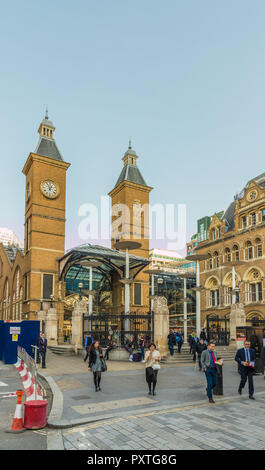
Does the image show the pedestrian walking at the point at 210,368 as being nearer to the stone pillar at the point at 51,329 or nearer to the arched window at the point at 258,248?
the stone pillar at the point at 51,329

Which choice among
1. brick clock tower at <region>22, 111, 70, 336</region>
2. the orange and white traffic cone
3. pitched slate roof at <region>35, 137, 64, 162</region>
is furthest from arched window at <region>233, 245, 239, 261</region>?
the orange and white traffic cone

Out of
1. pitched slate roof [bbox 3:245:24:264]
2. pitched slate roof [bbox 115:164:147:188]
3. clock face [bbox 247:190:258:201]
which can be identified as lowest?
pitched slate roof [bbox 3:245:24:264]

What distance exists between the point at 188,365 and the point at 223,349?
609cm

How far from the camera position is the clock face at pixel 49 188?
45.8m

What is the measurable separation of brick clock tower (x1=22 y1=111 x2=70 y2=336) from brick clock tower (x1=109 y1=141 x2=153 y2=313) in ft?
31.1

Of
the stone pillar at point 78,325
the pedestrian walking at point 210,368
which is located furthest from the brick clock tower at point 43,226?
the pedestrian walking at point 210,368

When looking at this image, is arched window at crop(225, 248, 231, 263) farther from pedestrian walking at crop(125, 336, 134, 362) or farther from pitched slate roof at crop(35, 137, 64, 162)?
pedestrian walking at crop(125, 336, 134, 362)

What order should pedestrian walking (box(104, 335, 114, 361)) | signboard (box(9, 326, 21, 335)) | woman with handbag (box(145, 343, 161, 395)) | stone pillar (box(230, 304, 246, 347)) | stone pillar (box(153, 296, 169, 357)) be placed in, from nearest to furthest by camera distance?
woman with handbag (box(145, 343, 161, 395))
signboard (box(9, 326, 21, 335))
pedestrian walking (box(104, 335, 114, 361))
stone pillar (box(153, 296, 169, 357))
stone pillar (box(230, 304, 246, 347))

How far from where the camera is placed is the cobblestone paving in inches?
247

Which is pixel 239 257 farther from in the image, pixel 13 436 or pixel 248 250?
pixel 13 436

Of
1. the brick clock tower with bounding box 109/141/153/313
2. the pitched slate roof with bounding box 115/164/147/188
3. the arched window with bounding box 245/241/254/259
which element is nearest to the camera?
the arched window with bounding box 245/241/254/259

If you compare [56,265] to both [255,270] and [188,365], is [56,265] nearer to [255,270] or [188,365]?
[255,270]

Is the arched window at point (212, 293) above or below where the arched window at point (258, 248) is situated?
below

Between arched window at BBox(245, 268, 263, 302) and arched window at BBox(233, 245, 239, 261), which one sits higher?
arched window at BBox(233, 245, 239, 261)
